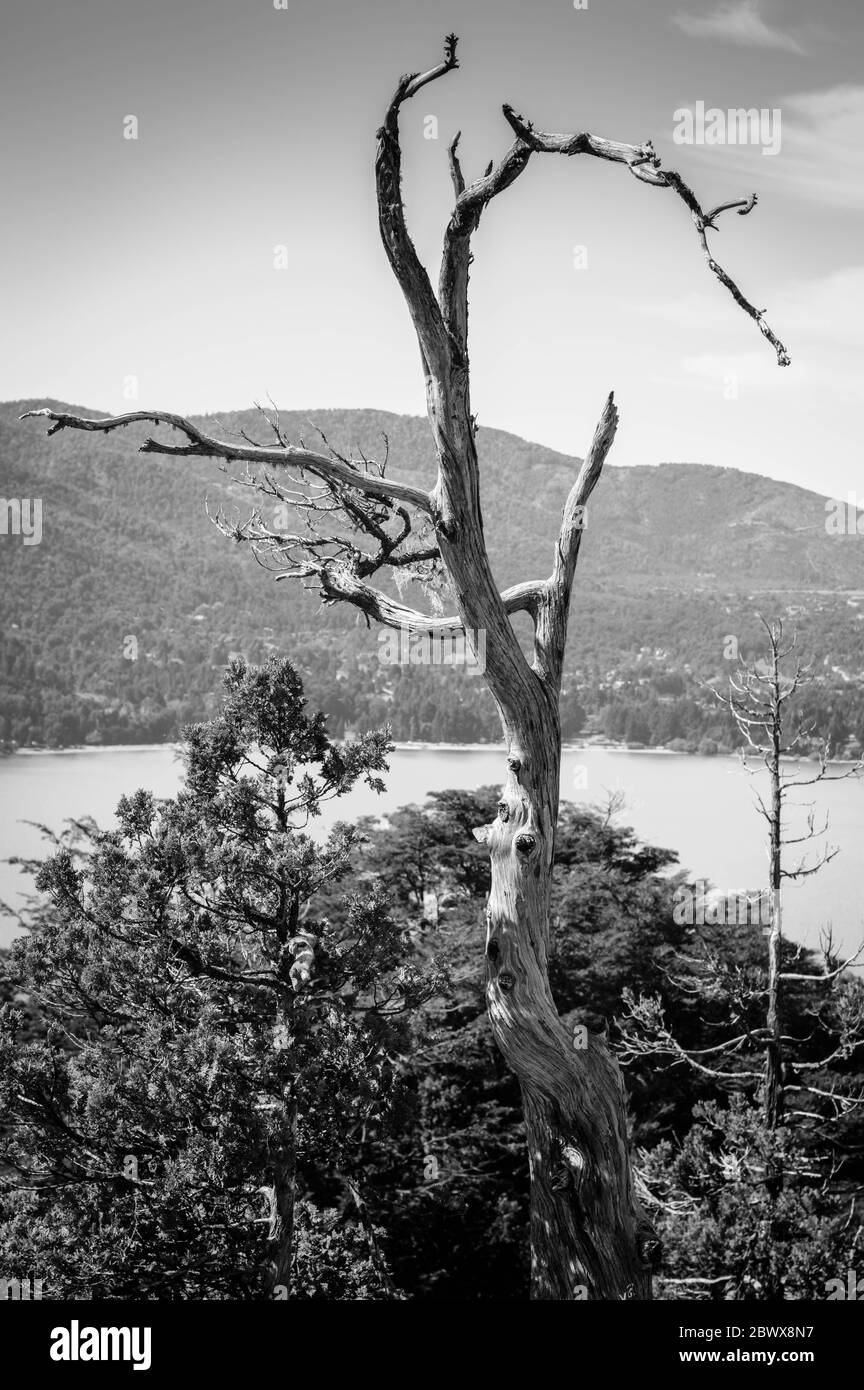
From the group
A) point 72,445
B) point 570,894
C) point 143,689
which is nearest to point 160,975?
point 570,894

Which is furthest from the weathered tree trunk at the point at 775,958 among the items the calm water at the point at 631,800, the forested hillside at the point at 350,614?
the calm water at the point at 631,800

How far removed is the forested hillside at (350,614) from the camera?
44781 mm

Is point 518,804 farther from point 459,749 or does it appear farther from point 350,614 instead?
point 350,614

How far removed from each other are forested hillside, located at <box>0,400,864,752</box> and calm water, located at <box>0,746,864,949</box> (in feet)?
5.86

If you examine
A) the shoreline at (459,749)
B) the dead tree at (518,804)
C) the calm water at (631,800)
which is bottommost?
the calm water at (631,800)

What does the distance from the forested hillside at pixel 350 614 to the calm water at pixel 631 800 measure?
179 centimetres

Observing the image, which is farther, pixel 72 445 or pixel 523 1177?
pixel 72 445

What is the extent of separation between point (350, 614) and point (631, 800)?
38248 mm

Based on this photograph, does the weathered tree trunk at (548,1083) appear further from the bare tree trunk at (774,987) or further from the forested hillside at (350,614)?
the bare tree trunk at (774,987)

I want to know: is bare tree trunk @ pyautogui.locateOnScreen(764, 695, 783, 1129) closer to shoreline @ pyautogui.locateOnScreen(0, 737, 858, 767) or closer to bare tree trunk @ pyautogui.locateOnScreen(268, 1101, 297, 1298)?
bare tree trunk @ pyautogui.locateOnScreen(268, 1101, 297, 1298)

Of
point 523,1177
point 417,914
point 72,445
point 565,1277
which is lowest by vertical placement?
point 523,1177

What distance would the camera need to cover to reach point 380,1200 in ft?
38.7

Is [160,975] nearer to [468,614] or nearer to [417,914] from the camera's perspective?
[468,614]
